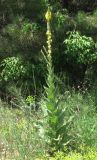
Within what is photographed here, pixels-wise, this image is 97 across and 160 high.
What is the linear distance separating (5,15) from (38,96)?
1.60 metres

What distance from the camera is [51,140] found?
6262 millimetres

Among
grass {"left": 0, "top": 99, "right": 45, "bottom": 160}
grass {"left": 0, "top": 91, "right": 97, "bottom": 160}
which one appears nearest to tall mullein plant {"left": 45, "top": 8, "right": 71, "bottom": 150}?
grass {"left": 0, "top": 91, "right": 97, "bottom": 160}

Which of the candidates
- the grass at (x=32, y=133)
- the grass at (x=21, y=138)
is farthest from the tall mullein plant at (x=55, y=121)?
the grass at (x=21, y=138)

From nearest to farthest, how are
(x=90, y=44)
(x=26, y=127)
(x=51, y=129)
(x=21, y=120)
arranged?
(x=51, y=129), (x=26, y=127), (x=21, y=120), (x=90, y=44)

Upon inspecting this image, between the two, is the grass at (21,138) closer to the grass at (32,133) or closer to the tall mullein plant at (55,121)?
the grass at (32,133)

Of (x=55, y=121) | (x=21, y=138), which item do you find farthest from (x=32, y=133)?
(x=55, y=121)

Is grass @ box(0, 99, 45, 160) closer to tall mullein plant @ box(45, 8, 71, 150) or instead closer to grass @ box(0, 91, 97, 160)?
grass @ box(0, 91, 97, 160)

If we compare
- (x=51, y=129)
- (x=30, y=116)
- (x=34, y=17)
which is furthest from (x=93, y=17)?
(x=51, y=129)

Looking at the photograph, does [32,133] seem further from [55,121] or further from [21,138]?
[55,121]

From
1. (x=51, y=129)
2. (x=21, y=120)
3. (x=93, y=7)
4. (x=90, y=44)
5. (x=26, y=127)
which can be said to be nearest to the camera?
(x=51, y=129)

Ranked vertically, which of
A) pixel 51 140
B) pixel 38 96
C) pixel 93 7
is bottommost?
pixel 38 96

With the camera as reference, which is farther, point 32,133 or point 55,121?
point 32,133

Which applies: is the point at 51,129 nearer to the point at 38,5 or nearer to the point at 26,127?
the point at 26,127

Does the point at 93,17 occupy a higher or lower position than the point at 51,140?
higher
